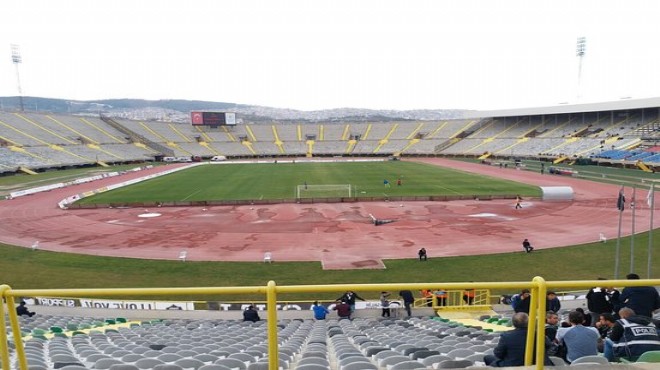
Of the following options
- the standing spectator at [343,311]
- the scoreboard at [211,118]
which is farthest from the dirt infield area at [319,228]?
the scoreboard at [211,118]

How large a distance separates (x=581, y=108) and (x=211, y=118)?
96403 mm

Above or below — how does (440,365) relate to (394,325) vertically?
above

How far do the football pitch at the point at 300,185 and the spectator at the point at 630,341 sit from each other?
1581 inches

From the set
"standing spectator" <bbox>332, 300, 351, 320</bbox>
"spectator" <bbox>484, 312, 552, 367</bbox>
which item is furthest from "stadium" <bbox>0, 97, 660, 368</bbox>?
"standing spectator" <bbox>332, 300, 351, 320</bbox>

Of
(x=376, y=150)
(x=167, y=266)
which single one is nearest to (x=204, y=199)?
(x=167, y=266)

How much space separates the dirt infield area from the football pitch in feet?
16.4

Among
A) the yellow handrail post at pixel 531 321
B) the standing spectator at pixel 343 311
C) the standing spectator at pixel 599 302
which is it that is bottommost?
the standing spectator at pixel 343 311

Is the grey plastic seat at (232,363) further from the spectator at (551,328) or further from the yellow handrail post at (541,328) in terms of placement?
the spectator at (551,328)

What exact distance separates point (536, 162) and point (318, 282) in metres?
74.2

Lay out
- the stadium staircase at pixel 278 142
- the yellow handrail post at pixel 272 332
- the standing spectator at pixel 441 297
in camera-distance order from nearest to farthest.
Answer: the yellow handrail post at pixel 272 332
the standing spectator at pixel 441 297
the stadium staircase at pixel 278 142

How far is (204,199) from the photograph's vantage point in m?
47.0

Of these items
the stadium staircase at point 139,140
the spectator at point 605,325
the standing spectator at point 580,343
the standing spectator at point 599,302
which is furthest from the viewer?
the stadium staircase at point 139,140

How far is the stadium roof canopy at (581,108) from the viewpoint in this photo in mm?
77181

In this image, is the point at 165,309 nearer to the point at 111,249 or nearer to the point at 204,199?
the point at 111,249
